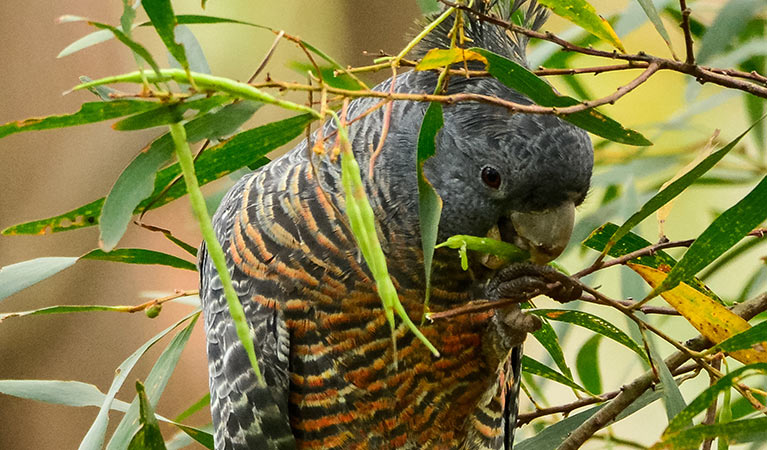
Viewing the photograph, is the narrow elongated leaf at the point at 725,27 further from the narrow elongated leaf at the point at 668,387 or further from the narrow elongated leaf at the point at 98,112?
the narrow elongated leaf at the point at 98,112

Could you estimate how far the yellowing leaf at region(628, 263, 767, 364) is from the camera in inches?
46.0

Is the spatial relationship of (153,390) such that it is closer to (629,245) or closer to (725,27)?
(629,245)

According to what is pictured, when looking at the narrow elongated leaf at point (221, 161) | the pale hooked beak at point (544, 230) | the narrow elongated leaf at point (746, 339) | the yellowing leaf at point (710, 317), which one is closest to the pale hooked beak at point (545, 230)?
the pale hooked beak at point (544, 230)

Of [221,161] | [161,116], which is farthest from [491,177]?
[161,116]

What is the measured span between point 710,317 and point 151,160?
781mm

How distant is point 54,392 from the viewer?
1546 mm

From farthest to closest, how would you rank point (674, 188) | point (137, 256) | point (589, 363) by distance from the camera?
point (589, 363) → point (137, 256) → point (674, 188)

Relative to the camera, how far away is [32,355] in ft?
9.92

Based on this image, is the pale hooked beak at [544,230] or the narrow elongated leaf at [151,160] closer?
the narrow elongated leaf at [151,160]

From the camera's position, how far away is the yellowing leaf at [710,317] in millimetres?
1168

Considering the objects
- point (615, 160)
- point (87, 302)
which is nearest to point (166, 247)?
point (87, 302)

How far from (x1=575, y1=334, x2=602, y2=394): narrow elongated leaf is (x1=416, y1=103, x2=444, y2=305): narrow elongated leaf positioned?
983 millimetres

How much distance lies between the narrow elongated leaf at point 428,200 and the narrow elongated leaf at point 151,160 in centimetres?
22

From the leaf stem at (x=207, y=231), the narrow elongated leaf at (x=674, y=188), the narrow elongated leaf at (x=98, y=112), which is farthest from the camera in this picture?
the narrow elongated leaf at (x=674, y=188)
